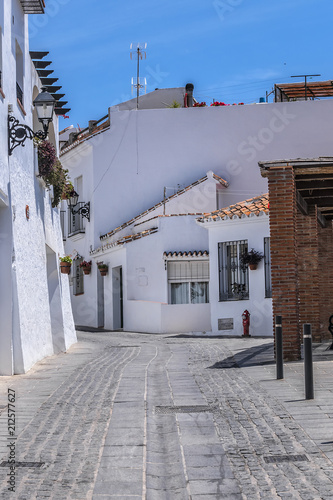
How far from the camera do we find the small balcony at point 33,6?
1402 cm

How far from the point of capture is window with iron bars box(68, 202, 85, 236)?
3242cm

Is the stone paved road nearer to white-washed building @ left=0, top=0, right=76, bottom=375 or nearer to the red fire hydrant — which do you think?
white-washed building @ left=0, top=0, right=76, bottom=375

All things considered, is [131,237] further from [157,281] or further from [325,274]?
[325,274]

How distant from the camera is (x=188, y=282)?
2608cm

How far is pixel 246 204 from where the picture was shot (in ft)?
79.4

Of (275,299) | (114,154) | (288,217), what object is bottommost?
(275,299)

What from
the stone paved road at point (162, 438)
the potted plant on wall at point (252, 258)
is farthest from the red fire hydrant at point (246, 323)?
the stone paved road at point (162, 438)

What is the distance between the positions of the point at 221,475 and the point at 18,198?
341 inches

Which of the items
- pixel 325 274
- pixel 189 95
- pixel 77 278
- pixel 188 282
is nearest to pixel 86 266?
pixel 77 278

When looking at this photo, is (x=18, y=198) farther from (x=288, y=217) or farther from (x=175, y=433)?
(x=175, y=433)

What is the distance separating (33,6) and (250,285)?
1145cm

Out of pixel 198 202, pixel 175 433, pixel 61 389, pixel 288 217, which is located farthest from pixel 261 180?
pixel 175 433

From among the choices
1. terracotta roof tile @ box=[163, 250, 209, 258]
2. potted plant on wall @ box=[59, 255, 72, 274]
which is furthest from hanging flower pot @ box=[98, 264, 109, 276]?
potted plant on wall @ box=[59, 255, 72, 274]

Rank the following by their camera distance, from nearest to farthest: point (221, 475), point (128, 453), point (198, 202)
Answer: point (221, 475), point (128, 453), point (198, 202)
